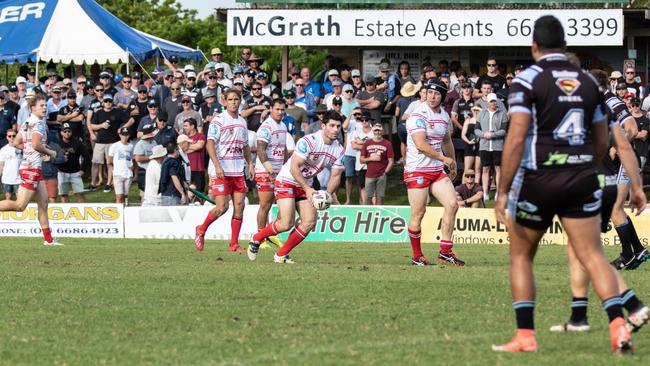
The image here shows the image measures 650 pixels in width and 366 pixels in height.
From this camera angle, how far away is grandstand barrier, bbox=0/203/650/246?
82.0 ft

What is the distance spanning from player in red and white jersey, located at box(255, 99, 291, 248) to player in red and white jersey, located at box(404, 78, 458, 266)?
→ 3349 millimetres

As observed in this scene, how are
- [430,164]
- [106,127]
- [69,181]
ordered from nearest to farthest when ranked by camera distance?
[430,164], [69,181], [106,127]

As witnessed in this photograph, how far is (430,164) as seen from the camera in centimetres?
Answer: 1584

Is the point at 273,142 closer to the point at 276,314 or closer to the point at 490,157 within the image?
the point at 276,314

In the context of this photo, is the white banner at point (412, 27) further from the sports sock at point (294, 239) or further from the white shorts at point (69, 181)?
the sports sock at point (294, 239)

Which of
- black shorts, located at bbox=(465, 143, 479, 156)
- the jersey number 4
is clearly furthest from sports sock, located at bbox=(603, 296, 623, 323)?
black shorts, located at bbox=(465, 143, 479, 156)

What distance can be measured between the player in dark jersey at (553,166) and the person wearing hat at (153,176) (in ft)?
60.3

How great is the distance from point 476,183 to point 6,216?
1005 centimetres

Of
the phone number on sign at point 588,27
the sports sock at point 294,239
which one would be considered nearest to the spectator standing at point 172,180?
the phone number on sign at point 588,27

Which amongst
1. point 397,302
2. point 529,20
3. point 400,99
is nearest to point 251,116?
point 400,99

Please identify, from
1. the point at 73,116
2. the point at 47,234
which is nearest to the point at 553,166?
the point at 47,234

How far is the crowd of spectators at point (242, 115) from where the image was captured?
2633 cm

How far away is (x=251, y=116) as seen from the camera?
1064 inches

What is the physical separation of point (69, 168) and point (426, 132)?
14620mm
